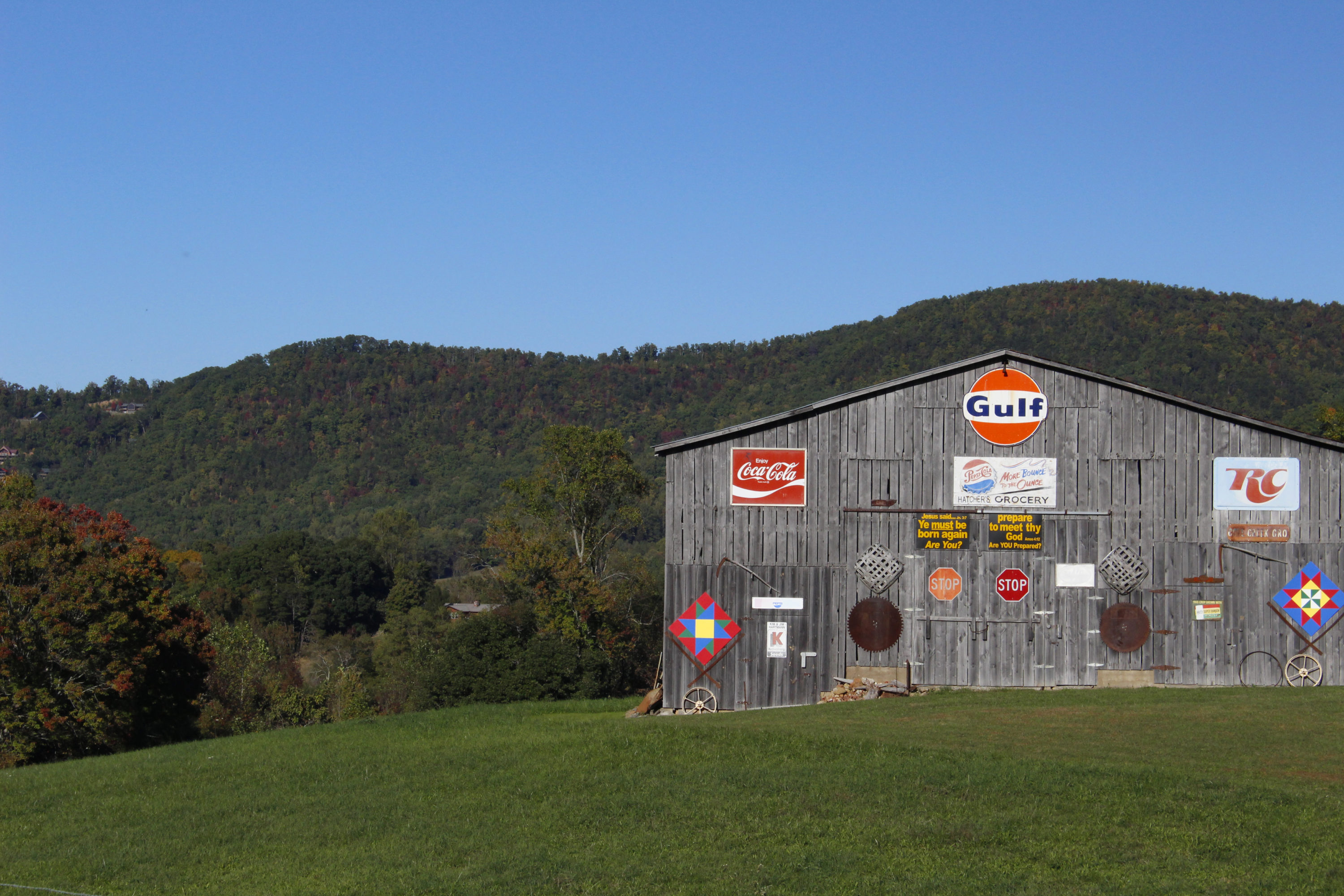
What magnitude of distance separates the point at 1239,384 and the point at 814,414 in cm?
11670

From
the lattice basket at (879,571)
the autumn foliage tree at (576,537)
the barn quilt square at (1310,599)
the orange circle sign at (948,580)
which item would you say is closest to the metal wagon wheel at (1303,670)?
the barn quilt square at (1310,599)

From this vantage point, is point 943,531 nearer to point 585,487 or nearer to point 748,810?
point 748,810

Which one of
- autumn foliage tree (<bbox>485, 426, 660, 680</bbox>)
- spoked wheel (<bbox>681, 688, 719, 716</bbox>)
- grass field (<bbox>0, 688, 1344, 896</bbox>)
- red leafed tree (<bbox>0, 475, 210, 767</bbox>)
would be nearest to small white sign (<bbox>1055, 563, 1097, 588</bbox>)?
grass field (<bbox>0, 688, 1344, 896</bbox>)

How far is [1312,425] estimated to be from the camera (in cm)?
7731

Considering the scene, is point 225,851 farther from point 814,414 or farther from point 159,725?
point 159,725

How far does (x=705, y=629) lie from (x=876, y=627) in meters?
3.69

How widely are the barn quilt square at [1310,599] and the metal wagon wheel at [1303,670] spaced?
0.55 m

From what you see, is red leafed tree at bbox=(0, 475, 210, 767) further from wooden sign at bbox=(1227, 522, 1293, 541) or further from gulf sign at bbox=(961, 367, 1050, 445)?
wooden sign at bbox=(1227, 522, 1293, 541)

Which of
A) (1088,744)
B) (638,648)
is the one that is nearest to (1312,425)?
(638,648)

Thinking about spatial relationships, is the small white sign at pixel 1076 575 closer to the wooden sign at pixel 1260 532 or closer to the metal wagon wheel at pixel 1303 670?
the wooden sign at pixel 1260 532

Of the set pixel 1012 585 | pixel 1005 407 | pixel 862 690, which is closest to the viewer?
pixel 862 690

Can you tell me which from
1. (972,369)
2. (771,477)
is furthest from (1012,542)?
(771,477)

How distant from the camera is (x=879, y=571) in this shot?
86.4 feet

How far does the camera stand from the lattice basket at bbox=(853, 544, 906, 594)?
26.3 metres
